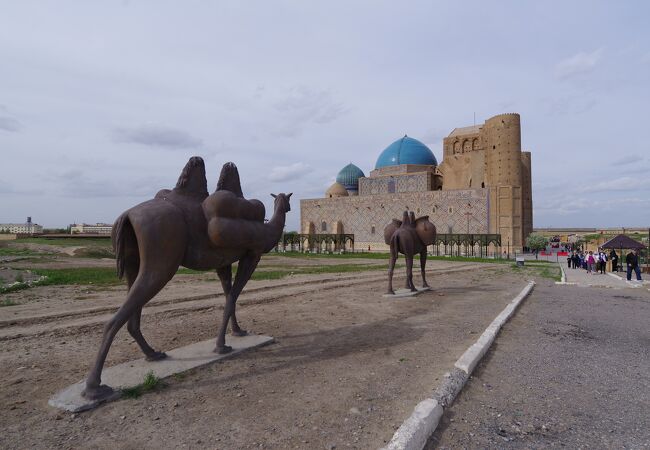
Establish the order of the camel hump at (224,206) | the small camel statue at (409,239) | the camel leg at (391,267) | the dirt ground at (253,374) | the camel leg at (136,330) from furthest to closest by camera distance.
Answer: the small camel statue at (409,239) < the camel leg at (391,267) < the camel hump at (224,206) < the camel leg at (136,330) < the dirt ground at (253,374)

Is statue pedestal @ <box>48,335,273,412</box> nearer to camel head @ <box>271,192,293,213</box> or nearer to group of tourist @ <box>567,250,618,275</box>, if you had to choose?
camel head @ <box>271,192,293,213</box>

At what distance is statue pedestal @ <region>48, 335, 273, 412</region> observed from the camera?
3.71 metres

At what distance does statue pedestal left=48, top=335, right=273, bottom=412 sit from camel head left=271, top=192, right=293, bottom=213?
195 cm

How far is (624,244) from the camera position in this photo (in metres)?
20.8

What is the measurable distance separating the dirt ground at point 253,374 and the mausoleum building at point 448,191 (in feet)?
119

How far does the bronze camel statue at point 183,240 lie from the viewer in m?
4.20

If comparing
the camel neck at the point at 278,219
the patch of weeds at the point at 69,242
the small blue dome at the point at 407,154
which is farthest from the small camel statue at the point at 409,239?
the small blue dome at the point at 407,154

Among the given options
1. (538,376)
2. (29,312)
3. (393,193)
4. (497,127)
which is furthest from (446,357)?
(393,193)

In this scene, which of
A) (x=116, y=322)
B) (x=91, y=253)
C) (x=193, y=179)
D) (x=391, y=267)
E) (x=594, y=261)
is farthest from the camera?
(x=91, y=253)

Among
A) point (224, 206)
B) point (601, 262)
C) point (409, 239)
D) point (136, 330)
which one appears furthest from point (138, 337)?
point (601, 262)

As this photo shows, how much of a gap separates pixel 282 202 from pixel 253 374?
2.67 meters

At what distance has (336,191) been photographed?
60.9 metres

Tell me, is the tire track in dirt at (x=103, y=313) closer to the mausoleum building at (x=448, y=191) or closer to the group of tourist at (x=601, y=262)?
the group of tourist at (x=601, y=262)

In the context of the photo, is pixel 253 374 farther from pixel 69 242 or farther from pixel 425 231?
pixel 69 242
